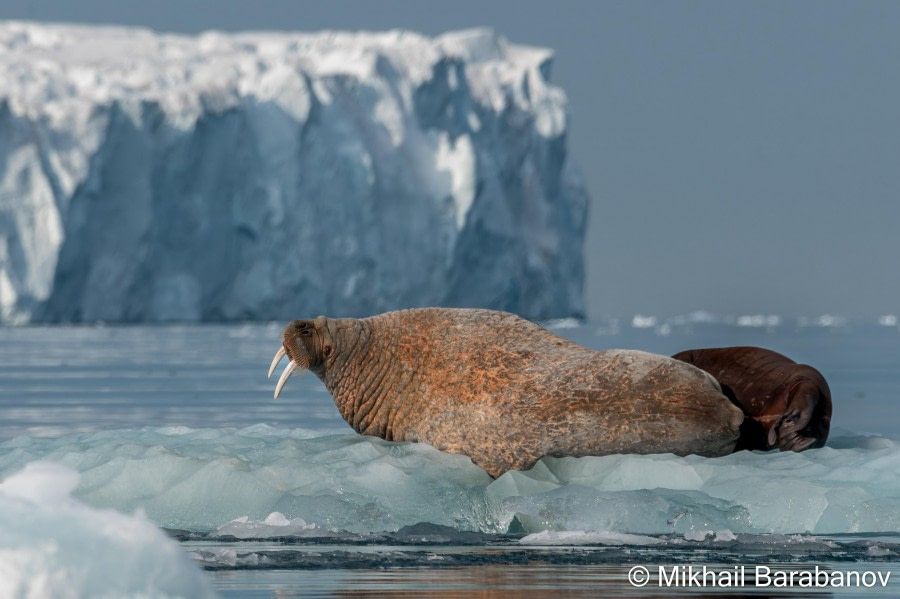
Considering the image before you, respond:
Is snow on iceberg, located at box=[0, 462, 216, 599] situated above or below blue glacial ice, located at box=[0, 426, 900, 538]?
above

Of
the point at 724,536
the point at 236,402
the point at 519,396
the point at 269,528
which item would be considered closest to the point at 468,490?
the point at 519,396

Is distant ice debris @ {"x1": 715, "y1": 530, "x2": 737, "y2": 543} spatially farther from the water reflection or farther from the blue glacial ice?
the water reflection

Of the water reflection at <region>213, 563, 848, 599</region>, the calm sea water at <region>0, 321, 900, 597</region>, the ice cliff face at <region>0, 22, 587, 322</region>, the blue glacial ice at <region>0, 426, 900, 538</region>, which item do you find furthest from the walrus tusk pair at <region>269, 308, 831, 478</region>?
the ice cliff face at <region>0, 22, 587, 322</region>

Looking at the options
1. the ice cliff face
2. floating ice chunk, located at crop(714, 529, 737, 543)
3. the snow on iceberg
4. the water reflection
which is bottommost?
the ice cliff face

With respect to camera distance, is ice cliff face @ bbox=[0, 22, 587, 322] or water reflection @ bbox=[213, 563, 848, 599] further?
ice cliff face @ bbox=[0, 22, 587, 322]

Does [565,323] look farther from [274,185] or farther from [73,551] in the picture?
[73,551]

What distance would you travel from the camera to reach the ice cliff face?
3984cm

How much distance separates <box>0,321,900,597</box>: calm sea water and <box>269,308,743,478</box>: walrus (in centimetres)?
187

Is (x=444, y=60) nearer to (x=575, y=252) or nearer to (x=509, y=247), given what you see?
(x=509, y=247)

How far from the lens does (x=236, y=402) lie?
15.2 meters

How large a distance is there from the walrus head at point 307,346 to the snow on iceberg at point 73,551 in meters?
4.50

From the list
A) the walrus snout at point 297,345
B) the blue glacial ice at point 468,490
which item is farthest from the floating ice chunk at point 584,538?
the walrus snout at point 297,345

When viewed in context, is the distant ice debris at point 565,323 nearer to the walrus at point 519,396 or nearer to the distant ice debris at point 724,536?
the walrus at point 519,396

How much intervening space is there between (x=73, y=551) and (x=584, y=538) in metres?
2.98
